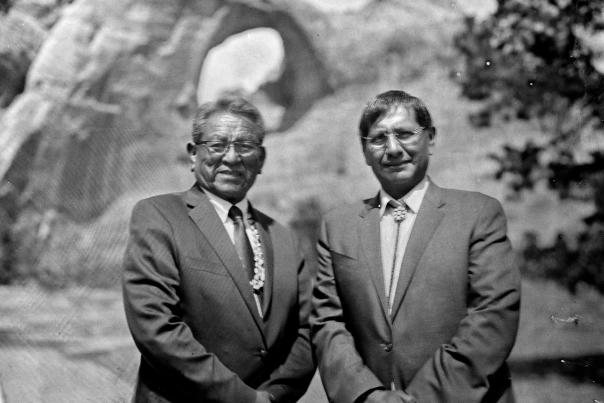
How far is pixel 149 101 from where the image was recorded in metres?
3.79

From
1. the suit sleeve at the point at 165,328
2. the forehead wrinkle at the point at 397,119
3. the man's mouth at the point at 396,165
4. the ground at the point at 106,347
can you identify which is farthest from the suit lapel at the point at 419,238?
the ground at the point at 106,347

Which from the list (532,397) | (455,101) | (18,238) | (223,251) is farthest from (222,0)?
(532,397)

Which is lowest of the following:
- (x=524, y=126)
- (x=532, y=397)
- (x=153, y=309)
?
(x=532, y=397)

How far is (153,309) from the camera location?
7.09 feet

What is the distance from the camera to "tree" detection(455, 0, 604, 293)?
3506 mm

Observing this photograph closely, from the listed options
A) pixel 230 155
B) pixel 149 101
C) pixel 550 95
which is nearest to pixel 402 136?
pixel 230 155

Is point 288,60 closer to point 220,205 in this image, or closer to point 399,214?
point 220,205

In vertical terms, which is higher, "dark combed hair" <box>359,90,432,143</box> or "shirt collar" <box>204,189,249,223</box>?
"dark combed hair" <box>359,90,432,143</box>

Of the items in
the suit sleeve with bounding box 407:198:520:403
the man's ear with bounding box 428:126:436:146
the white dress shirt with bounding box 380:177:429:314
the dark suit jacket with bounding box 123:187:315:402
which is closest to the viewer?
the suit sleeve with bounding box 407:198:520:403

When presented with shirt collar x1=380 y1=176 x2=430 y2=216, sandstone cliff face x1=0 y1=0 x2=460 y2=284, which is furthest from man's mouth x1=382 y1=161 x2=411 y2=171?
sandstone cliff face x1=0 y1=0 x2=460 y2=284

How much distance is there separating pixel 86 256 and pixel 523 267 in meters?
2.40

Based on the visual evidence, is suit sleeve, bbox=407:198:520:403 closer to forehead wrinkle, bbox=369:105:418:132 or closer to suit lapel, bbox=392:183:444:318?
suit lapel, bbox=392:183:444:318

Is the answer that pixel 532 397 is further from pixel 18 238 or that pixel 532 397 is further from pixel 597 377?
pixel 18 238

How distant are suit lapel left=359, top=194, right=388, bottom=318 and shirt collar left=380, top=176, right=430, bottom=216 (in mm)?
34
